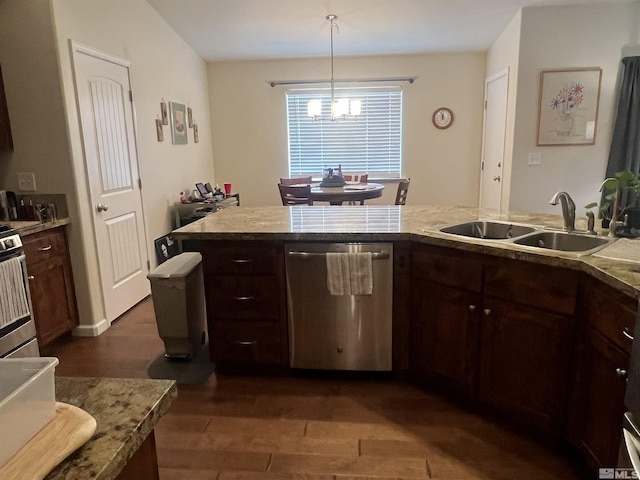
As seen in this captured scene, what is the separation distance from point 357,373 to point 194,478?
42.6 inches

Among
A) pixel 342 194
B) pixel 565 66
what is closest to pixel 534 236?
pixel 342 194

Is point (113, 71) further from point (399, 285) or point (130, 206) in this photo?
point (399, 285)

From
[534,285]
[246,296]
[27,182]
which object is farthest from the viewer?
[27,182]

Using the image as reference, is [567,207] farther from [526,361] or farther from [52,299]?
[52,299]

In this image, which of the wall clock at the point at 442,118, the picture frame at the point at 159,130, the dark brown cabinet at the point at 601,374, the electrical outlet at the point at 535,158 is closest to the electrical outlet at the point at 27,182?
the picture frame at the point at 159,130

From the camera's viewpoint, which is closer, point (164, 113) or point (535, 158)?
point (535, 158)

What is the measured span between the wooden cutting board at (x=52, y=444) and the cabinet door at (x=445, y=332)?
1.74 m

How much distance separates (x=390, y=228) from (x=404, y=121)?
4.05 meters

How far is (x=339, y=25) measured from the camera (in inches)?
190

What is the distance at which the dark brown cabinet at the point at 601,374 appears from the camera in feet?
4.86

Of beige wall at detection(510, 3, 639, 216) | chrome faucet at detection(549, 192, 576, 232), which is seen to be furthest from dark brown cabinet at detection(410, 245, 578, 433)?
beige wall at detection(510, 3, 639, 216)

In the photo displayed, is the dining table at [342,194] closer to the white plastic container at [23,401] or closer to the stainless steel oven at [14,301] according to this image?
the stainless steel oven at [14,301]

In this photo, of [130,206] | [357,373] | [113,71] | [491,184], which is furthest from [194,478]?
[491,184]

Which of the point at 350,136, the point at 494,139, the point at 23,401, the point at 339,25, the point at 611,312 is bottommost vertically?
the point at 611,312
